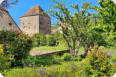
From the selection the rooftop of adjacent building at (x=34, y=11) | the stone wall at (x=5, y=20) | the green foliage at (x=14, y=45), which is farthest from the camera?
the green foliage at (x=14, y=45)

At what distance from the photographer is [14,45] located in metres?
6.35

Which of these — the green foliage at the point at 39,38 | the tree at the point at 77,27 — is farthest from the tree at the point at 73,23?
the green foliage at the point at 39,38

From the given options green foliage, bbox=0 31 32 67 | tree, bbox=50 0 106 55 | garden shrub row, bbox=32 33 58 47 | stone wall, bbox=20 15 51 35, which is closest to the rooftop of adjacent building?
stone wall, bbox=20 15 51 35

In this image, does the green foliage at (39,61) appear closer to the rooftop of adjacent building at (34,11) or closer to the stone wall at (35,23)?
the stone wall at (35,23)

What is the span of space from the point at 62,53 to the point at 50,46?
1.82 m

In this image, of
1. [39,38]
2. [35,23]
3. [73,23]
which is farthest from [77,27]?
[35,23]

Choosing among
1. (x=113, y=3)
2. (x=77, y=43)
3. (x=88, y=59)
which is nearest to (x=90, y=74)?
(x=88, y=59)

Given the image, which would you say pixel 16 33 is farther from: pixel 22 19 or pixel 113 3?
pixel 113 3

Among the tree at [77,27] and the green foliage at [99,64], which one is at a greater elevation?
the tree at [77,27]

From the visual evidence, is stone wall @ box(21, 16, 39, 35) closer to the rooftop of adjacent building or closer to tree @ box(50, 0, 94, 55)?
the rooftop of adjacent building

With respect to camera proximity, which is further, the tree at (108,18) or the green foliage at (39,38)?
the tree at (108,18)

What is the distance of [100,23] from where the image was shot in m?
6.30

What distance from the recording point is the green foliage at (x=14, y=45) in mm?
6284

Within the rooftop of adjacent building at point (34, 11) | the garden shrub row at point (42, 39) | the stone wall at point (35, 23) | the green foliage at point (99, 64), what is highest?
the rooftop of adjacent building at point (34, 11)
